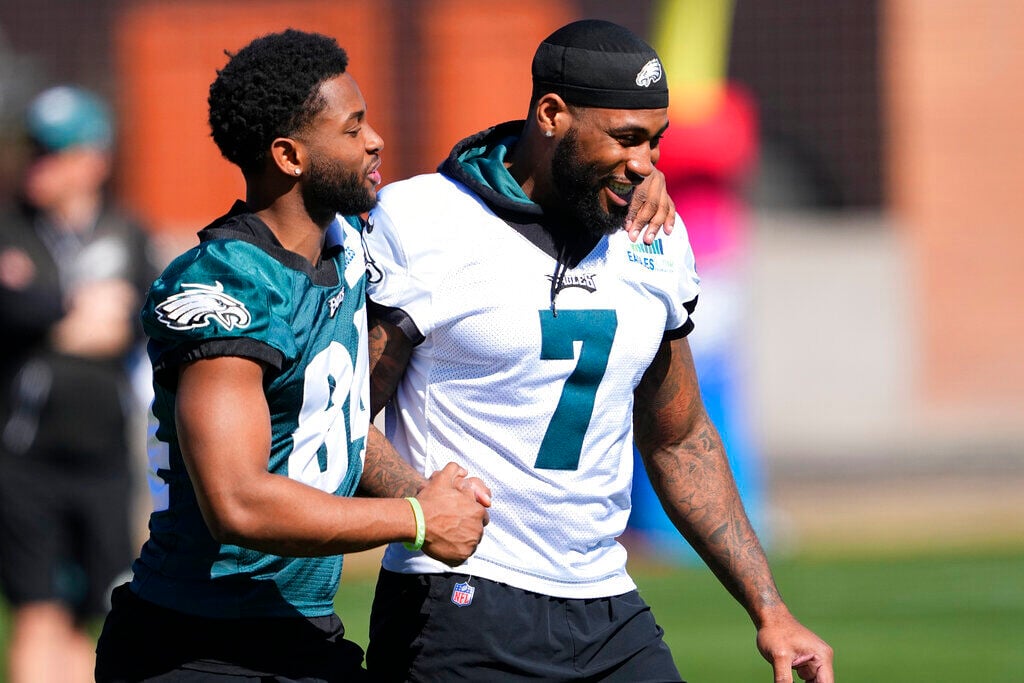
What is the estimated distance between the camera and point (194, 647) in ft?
11.8

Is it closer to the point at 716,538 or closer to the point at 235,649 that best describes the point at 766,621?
the point at 716,538

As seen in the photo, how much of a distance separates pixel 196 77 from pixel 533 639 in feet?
51.2

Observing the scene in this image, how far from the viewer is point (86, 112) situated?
688 cm

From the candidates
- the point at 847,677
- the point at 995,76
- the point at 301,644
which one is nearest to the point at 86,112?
the point at 301,644

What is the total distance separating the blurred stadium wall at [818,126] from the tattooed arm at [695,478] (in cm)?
1381

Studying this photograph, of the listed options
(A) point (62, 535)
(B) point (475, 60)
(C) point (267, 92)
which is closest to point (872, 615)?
(A) point (62, 535)

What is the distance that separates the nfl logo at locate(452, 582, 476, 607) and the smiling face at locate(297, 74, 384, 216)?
35.6 inches

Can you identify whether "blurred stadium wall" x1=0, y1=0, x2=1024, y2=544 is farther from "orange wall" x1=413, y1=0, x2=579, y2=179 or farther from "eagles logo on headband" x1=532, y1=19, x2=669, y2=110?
"eagles logo on headband" x1=532, y1=19, x2=669, y2=110

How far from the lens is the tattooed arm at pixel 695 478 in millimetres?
4277

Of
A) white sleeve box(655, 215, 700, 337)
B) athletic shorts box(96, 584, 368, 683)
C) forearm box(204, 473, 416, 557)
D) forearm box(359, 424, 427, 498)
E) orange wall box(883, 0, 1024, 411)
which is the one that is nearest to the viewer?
forearm box(204, 473, 416, 557)

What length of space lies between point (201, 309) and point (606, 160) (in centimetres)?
113

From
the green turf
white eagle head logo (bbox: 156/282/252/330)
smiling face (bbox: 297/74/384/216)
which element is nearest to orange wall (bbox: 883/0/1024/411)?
the green turf

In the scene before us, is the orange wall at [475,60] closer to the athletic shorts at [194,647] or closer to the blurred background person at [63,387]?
the blurred background person at [63,387]

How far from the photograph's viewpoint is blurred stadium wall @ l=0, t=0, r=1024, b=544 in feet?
59.7
